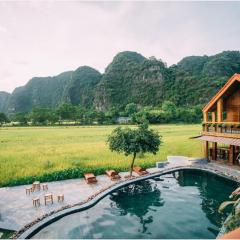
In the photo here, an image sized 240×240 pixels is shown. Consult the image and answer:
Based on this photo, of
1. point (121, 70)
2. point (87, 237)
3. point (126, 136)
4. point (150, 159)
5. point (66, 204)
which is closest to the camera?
point (87, 237)

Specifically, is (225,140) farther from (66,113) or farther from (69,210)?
(66,113)

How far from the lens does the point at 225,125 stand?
2008 centimetres

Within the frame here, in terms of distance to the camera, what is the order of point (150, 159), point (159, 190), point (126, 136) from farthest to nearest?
point (150, 159) < point (126, 136) < point (159, 190)

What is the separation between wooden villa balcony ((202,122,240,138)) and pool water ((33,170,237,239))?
13.0 feet

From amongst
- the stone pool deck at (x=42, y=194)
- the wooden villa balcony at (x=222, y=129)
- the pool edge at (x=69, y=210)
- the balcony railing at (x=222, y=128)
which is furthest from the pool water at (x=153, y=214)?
the balcony railing at (x=222, y=128)

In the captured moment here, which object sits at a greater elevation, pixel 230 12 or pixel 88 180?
pixel 230 12

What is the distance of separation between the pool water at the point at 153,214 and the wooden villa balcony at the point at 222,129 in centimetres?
395

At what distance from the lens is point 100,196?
13.8 metres

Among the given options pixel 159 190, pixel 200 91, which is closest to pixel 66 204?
pixel 159 190

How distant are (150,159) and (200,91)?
358 ft

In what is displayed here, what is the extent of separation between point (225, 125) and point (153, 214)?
10889 mm

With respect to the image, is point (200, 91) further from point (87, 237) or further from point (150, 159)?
point (87, 237)

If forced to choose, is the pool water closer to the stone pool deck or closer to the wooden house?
the stone pool deck

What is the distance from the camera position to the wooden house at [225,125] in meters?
19.5
